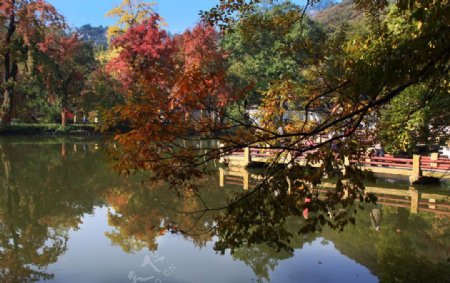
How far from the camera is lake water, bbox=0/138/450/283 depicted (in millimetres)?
5797

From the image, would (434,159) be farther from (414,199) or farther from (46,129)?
(46,129)

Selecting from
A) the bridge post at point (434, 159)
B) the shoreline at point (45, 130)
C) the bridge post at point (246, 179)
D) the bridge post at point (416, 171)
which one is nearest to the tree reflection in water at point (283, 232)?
the bridge post at point (246, 179)

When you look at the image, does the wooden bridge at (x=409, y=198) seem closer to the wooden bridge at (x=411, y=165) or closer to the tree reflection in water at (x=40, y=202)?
the wooden bridge at (x=411, y=165)

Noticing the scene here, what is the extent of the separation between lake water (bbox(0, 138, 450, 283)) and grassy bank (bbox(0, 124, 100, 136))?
16.4 m

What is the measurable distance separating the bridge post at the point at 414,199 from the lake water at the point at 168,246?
258mm

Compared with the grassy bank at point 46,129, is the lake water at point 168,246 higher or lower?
lower

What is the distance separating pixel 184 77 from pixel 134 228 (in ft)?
19.0

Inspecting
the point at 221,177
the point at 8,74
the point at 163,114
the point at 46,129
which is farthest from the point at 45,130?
the point at 163,114

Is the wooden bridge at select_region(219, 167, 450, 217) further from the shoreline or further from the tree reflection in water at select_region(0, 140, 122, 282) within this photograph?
the shoreline

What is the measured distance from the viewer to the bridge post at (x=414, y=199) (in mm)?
9992

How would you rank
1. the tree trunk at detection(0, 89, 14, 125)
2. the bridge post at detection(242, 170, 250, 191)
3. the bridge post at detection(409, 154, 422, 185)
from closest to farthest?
the bridge post at detection(409, 154, 422, 185) → the bridge post at detection(242, 170, 250, 191) → the tree trunk at detection(0, 89, 14, 125)

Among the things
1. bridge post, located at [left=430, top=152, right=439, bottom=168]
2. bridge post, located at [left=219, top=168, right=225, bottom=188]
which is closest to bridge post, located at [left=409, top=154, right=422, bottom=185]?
bridge post, located at [left=430, top=152, right=439, bottom=168]

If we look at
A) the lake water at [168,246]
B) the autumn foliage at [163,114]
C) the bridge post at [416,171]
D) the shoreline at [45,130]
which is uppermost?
the shoreline at [45,130]

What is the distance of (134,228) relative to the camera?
820cm
